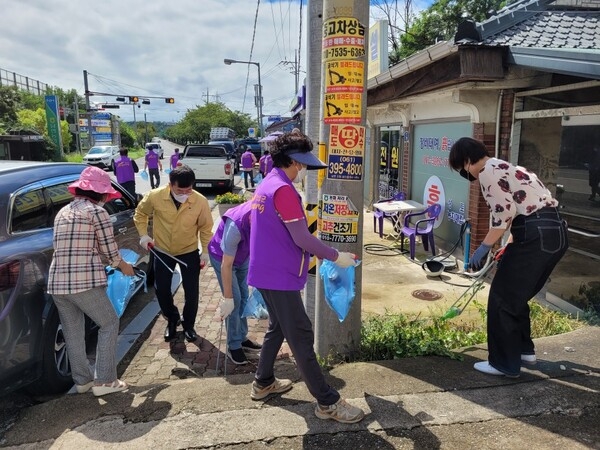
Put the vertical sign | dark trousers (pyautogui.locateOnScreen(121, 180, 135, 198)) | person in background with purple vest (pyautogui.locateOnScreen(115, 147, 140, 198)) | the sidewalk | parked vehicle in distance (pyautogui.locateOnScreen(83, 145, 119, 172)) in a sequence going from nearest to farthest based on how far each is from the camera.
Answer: the sidewalk → person in background with purple vest (pyautogui.locateOnScreen(115, 147, 140, 198)) → dark trousers (pyautogui.locateOnScreen(121, 180, 135, 198)) → parked vehicle in distance (pyautogui.locateOnScreen(83, 145, 119, 172)) → the vertical sign

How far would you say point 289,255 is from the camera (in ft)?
8.59

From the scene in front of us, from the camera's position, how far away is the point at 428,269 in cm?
644

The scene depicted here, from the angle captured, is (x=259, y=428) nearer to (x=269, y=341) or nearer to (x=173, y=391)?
(x=269, y=341)

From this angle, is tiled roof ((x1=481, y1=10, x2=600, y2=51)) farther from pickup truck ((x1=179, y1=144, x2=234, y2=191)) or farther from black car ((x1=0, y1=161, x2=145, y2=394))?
pickup truck ((x1=179, y1=144, x2=234, y2=191))

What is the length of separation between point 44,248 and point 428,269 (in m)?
4.79

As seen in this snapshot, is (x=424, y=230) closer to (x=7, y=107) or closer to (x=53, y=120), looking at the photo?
(x=53, y=120)

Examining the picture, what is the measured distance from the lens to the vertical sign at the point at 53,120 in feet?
107

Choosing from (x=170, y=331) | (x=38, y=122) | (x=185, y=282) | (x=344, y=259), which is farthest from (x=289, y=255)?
(x=38, y=122)

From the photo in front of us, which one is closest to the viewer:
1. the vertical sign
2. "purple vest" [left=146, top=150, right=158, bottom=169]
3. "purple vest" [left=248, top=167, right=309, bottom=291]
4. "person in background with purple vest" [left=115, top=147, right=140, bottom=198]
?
"purple vest" [left=248, top=167, right=309, bottom=291]

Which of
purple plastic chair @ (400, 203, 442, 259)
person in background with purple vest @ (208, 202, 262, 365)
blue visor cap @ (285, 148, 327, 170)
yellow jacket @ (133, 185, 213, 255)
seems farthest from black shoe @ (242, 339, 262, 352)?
purple plastic chair @ (400, 203, 442, 259)

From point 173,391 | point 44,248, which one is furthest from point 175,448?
point 44,248

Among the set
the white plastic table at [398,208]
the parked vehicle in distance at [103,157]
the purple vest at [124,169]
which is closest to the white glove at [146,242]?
the white plastic table at [398,208]

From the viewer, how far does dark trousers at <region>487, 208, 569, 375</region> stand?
2.91 metres

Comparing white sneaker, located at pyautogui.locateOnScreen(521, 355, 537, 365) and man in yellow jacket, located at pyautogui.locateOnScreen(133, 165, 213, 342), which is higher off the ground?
man in yellow jacket, located at pyautogui.locateOnScreen(133, 165, 213, 342)
